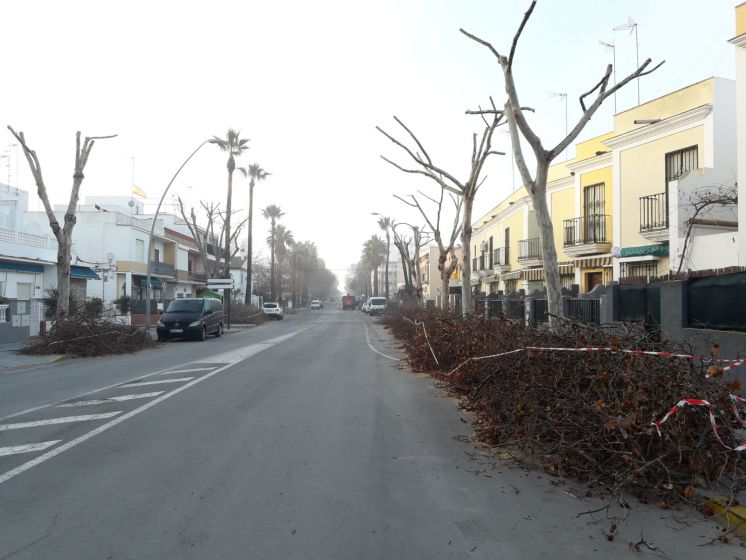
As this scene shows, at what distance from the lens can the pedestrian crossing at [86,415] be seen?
21.8ft

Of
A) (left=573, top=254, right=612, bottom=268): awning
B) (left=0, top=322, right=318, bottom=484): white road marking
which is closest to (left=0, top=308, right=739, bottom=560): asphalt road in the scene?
(left=0, top=322, right=318, bottom=484): white road marking

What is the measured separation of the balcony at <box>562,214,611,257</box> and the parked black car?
15.4m

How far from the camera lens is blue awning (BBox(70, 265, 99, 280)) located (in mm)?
32094

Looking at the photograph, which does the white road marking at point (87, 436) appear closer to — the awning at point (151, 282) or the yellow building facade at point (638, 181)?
the yellow building facade at point (638, 181)

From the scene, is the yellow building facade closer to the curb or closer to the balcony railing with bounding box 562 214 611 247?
the balcony railing with bounding box 562 214 611 247

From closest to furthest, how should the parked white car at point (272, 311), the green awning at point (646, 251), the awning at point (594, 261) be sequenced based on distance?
the green awning at point (646, 251) < the awning at point (594, 261) < the parked white car at point (272, 311)

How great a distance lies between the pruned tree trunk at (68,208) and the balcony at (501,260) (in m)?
24.2

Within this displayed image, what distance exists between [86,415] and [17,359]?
1067 cm

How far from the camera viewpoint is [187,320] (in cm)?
2544

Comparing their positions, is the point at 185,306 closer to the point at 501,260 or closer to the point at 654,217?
the point at 654,217

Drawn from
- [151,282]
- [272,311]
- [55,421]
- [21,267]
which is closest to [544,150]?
[55,421]

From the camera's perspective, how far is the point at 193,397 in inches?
394

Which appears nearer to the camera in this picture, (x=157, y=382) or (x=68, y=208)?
→ (x=157, y=382)

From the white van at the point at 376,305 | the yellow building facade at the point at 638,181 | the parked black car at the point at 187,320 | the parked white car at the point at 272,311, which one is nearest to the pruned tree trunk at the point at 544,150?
the yellow building facade at the point at 638,181
